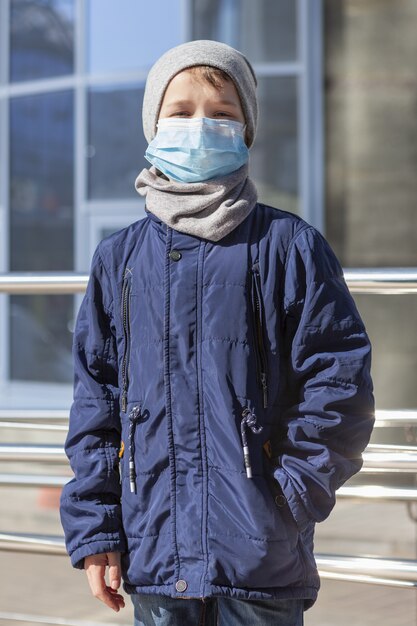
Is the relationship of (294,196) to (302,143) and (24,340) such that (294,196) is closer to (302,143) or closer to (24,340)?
(302,143)

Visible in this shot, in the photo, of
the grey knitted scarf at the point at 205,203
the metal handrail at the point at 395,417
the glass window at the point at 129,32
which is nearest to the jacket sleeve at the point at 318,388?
the grey knitted scarf at the point at 205,203

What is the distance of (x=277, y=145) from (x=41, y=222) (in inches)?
87.8

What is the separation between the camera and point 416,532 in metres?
6.26

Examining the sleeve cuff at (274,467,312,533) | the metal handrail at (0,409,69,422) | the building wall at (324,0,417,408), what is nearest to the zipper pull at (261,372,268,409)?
the sleeve cuff at (274,467,312,533)

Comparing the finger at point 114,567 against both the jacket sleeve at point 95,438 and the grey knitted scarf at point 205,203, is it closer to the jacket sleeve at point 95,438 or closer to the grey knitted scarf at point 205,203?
the jacket sleeve at point 95,438

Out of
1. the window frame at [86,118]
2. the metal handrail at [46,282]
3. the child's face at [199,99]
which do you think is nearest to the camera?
the child's face at [199,99]

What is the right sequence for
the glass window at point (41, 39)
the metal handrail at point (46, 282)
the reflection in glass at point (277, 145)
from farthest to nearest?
the glass window at point (41, 39) → the reflection in glass at point (277, 145) → the metal handrail at point (46, 282)

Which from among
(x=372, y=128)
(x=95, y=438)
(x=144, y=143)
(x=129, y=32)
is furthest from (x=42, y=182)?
(x=95, y=438)

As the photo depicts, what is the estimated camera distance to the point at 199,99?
94.4 inches

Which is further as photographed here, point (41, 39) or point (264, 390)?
point (41, 39)

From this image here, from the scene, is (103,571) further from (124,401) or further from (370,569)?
(370,569)

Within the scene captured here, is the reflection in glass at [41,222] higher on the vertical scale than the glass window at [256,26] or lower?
lower

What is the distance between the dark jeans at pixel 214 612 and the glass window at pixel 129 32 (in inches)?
258

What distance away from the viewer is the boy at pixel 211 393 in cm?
218
